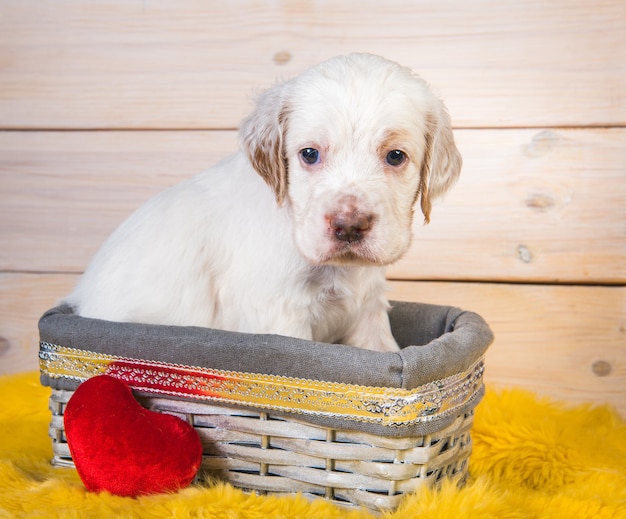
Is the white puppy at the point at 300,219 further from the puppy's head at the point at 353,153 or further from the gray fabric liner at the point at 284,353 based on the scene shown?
the gray fabric liner at the point at 284,353

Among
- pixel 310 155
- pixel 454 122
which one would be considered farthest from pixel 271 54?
pixel 310 155

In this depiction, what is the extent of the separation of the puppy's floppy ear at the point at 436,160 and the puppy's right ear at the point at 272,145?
0.37 metres

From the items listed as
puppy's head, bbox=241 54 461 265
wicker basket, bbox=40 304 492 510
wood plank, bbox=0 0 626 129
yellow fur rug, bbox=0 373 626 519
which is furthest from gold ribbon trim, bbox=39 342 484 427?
wood plank, bbox=0 0 626 129

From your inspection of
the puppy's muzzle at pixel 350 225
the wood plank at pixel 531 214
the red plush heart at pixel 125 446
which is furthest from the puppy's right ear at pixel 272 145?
the wood plank at pixel 531 214

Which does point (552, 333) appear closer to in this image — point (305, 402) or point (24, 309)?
point (305, 402)

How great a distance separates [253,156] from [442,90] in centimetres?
134

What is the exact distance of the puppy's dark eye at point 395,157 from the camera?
6.33ft

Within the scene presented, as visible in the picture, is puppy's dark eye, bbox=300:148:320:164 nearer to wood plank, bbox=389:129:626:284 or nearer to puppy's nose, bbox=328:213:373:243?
puppy's nose, bbox=328:213:373:243

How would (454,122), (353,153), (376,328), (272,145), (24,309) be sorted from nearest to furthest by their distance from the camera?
(353,153) < (272,145) < (376,328) < (454,122) < (24,309)

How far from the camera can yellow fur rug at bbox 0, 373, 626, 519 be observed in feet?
5.53

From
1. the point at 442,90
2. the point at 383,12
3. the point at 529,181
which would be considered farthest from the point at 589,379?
the point at 383,12

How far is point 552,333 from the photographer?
3.19m

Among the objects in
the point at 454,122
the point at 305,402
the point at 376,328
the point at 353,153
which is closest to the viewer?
the point at 305,402

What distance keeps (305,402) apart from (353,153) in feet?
1.96
